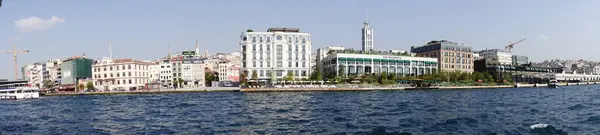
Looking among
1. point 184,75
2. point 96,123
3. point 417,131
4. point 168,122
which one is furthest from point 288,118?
point 184,75

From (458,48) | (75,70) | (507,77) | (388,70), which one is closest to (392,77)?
(388,70)

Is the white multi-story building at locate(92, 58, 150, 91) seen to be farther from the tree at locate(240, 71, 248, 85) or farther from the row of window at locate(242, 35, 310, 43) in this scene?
the row of window at locate(242, 35, 310, 43)

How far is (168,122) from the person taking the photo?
90.0ft

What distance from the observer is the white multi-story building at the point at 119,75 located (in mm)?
120312

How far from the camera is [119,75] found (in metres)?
121

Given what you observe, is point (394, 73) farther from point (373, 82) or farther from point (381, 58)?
point (373, 82)

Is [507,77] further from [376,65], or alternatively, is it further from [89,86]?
[89,86]

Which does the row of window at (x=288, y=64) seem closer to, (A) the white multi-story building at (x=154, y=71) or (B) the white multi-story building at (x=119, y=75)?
(B) the white multi-story building at (x=119, y=75)

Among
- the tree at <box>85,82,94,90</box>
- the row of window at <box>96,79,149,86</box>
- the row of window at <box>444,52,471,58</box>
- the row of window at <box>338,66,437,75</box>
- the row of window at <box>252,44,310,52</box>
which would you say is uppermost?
the row of window at <box>252,44,310,52</box>

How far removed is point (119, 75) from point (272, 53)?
38722 mm

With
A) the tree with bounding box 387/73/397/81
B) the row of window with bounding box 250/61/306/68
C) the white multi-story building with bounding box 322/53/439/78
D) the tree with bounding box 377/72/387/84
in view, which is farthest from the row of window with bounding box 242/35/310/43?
the tree with bounding box 387/73/397/81

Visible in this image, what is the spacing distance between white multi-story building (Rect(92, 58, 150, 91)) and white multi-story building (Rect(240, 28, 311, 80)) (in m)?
26.7

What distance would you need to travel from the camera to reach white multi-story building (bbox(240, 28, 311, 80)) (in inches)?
4705

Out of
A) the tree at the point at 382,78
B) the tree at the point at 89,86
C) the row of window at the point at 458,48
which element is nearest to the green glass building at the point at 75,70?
the tree at the point at 89,86
